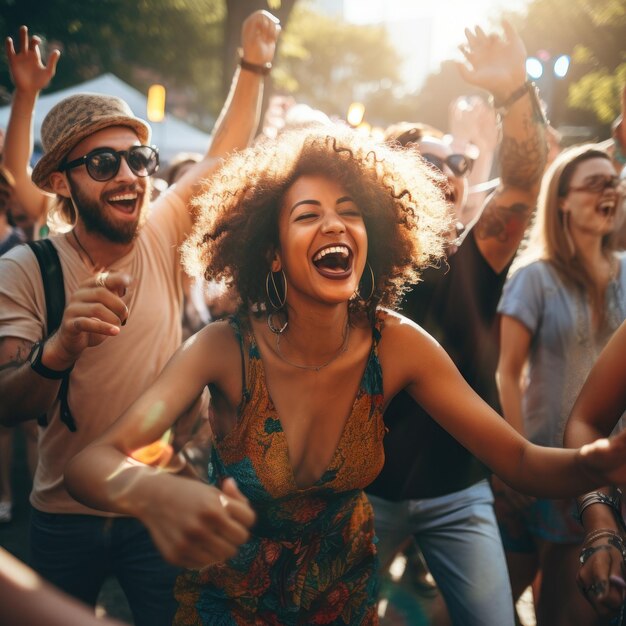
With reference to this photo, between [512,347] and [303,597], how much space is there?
173 cm

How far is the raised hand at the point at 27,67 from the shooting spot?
3.15 metres

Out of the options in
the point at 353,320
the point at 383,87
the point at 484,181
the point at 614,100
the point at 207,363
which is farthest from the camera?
the point at 383,87

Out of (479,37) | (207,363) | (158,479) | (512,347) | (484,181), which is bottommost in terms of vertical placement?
(158,479)

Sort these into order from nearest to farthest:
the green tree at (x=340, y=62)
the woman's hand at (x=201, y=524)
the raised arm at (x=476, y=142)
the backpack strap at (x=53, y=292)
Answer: the woman's hand at (x=201, y=524) < the backpack strap at (x=53, y=292) < the raised arm at (x=476, y=142) < the green tree at (x=340, y=62)

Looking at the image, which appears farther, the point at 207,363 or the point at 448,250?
the point at 448,250

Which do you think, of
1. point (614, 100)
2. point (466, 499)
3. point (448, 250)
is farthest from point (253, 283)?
point (614, 100)

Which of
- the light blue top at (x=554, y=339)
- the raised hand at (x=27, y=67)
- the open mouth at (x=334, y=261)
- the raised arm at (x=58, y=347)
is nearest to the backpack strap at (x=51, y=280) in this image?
the raised arm at (x=58, y=347)

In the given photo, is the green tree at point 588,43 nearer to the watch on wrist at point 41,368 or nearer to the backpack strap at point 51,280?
the backpack strap at point 51,280

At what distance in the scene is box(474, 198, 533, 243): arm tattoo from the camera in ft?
8.75

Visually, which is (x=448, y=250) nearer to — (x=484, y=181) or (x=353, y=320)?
(x=353, y=320)

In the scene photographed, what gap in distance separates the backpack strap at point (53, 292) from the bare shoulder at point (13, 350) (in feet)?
0.49

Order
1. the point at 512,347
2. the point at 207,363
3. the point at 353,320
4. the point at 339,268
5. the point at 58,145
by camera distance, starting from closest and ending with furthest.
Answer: the point at 207,363, the point at 339,268, the point at 353,320, the point at 58,145, the point at 512,347

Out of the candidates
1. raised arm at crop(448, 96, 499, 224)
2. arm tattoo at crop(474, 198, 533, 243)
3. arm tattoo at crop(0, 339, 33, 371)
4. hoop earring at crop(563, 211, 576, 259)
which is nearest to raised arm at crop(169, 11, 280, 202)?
arm tattoo at crop(474, 198, 533, 243)

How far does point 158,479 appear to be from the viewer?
1.37 m
